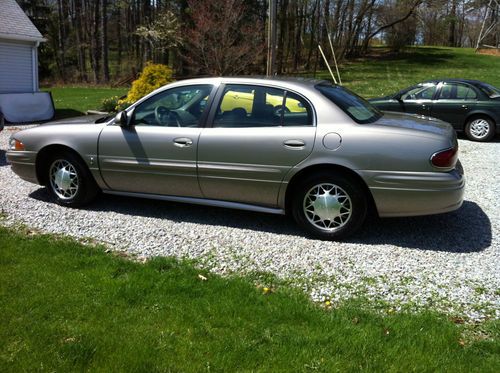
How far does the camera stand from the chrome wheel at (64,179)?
5.82 m

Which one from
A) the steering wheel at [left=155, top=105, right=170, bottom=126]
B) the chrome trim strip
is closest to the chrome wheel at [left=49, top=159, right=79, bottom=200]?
the chrome trim strip

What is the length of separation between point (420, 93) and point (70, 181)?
9158 millimetres

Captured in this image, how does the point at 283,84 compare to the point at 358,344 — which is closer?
the point at 358,344

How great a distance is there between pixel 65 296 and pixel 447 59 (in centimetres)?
4023

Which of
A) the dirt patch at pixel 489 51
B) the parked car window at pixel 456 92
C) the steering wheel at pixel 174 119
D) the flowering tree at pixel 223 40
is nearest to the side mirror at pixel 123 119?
the steering wheel at pixel 174 119

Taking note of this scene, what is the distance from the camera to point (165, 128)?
17.4ft

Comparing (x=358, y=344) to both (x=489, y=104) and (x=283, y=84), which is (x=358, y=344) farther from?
(x=489, y=104)

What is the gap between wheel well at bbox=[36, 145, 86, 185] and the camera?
19.0 ft

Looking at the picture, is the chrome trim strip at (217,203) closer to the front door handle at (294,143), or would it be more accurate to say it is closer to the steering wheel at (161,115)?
the front door handle at (294,143)

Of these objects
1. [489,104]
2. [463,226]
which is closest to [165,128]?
[463,226]

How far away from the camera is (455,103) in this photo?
1163 centimetres

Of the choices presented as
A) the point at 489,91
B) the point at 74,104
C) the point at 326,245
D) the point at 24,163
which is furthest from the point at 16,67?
the point at 326,245

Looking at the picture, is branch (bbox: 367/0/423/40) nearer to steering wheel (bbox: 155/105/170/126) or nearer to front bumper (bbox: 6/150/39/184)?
steering wheel (bbox: 155/105/170/126)

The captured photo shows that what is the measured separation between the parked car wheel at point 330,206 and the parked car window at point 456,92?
8.27m
